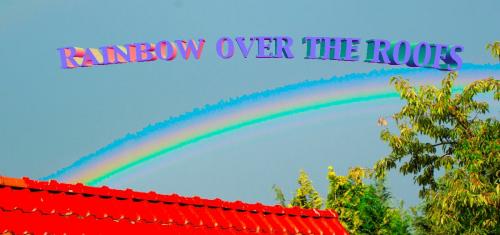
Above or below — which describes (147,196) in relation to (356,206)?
above

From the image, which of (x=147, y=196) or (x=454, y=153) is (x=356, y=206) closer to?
(x=454, y=153)

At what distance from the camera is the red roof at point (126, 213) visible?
809 centimetres

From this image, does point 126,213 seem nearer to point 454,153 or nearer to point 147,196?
point 147,196

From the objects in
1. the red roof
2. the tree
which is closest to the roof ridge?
the red roof

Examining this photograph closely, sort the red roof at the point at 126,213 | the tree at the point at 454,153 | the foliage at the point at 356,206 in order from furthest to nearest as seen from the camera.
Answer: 1. the foliage at the point at 356,206
2. the tree at the point at 454,153
3. the red roof at the point at 126,213

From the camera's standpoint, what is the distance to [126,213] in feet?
28.6

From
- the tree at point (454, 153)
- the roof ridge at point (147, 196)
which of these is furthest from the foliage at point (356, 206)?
the roof ridge at point (147, 196)

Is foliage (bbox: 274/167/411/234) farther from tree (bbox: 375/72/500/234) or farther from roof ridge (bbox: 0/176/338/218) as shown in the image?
roof ridge (bbox: 0/176/338/218)

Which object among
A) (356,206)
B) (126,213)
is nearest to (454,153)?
(356,206)

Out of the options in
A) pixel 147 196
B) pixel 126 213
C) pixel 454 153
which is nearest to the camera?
pixel 126 213

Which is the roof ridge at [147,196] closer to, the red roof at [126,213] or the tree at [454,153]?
the red roof at [126,213]

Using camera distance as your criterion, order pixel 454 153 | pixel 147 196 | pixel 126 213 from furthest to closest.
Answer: pixel 454 153 → pixel 147 196 → pixel 126 213

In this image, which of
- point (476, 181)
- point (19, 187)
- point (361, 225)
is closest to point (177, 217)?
point (19, 187)

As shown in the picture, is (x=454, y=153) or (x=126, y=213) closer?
(x=126, y=213)
